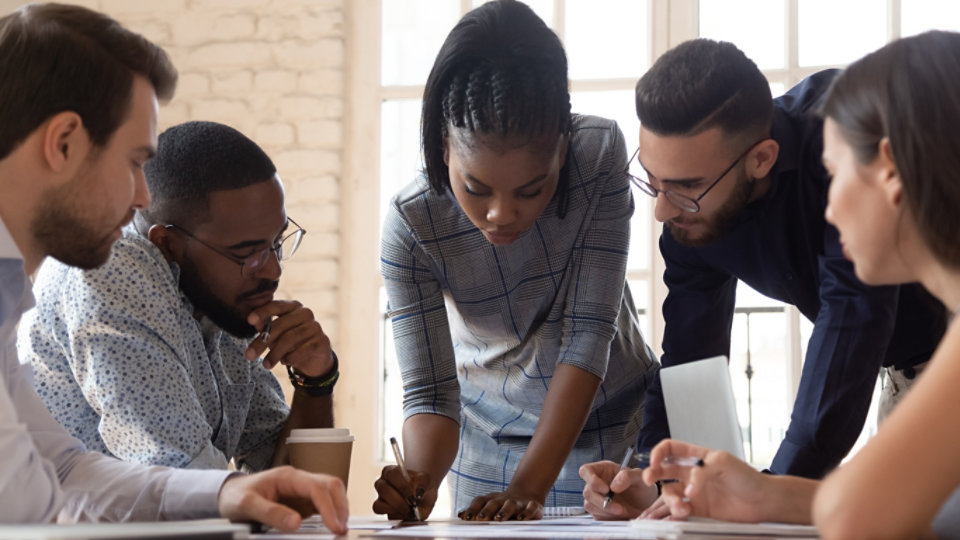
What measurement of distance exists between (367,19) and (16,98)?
2.35 m

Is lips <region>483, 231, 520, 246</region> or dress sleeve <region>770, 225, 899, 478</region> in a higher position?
lips <region>483, 231, 520, 246</region>

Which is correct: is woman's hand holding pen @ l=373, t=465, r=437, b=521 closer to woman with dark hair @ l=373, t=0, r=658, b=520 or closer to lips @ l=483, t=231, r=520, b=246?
woman with dark hair @ l=373, t=0, r=658, b=520

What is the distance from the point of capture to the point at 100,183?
1.30 metres

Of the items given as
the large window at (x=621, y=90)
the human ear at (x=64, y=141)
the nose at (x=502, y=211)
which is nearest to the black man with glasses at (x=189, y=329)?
the human ear at (x=64, y=141)

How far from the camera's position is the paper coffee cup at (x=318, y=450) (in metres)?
1.42

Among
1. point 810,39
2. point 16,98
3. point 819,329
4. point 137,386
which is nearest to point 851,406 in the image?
point 819,329

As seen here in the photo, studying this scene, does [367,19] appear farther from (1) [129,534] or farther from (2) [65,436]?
(1) [129,534]

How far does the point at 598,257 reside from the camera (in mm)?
1737

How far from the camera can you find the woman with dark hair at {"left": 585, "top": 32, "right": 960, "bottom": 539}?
0.83 metres

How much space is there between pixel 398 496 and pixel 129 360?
420 mm

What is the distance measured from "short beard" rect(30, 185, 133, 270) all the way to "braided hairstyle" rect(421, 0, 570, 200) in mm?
551

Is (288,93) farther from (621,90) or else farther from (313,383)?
(313,383)

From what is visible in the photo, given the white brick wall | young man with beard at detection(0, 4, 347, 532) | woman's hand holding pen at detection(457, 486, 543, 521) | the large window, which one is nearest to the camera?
young man with beard at detection(0, 4, 347, 532)

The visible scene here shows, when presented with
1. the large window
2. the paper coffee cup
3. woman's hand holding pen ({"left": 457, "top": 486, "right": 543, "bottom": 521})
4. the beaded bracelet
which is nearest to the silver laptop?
woman's hand holding pen ({"left": 457, "top": 486, "right": 543, "bottom": 521})
